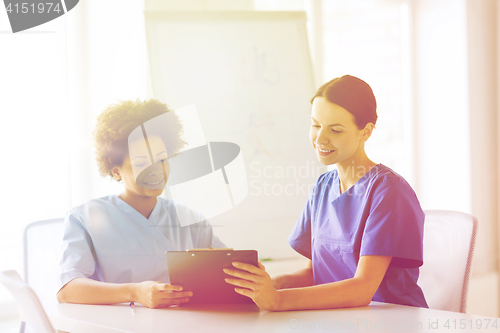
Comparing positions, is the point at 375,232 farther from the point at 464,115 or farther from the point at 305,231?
the point at 464,115

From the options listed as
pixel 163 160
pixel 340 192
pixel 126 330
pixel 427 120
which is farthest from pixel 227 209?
pixel 427 120

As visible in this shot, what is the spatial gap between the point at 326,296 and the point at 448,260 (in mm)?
452

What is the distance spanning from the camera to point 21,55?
5.38 ft

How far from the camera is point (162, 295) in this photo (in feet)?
3.17

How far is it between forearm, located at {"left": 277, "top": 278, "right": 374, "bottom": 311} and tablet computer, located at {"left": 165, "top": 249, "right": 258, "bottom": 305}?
99 millimetres

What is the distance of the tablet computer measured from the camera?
3.01 ft

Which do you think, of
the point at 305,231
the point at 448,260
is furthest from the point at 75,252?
the point at 448,260

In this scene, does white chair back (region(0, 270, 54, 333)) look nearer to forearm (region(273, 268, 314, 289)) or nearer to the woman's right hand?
the woman's right hand

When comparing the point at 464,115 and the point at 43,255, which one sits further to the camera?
the point at 464,115

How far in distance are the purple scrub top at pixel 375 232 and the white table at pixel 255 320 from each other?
4.6 inches

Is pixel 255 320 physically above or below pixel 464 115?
below

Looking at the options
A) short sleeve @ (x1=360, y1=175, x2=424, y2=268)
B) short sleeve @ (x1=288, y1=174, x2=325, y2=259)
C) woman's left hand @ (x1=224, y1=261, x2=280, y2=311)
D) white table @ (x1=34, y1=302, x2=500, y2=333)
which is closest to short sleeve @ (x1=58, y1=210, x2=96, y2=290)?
white table @ (x1=34, y1=302, x2=500, y2=333)

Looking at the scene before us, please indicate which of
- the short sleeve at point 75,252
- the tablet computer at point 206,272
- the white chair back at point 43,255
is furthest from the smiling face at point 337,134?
the white chair back at point 43,255

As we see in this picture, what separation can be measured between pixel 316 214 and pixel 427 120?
58.7 inches
